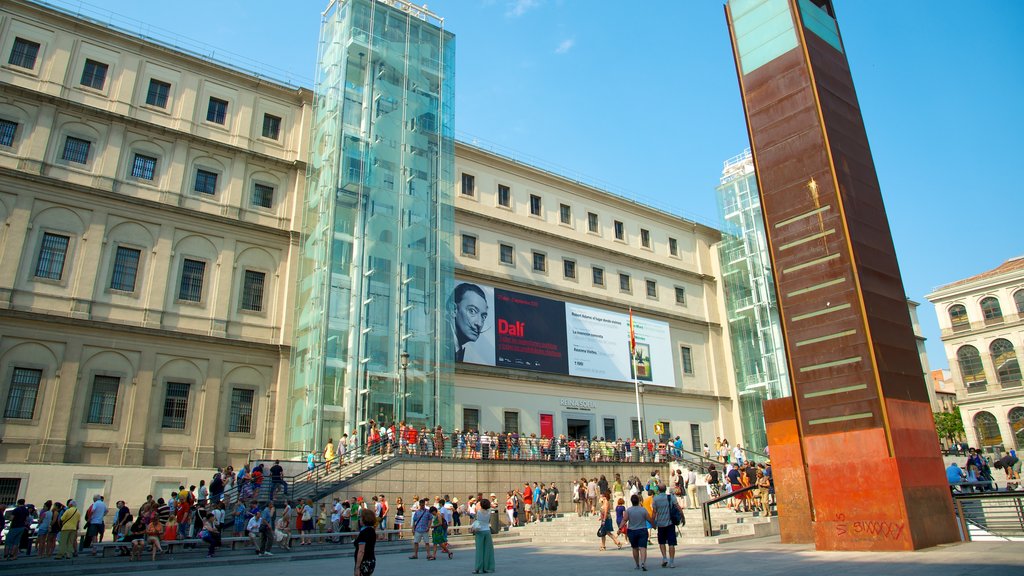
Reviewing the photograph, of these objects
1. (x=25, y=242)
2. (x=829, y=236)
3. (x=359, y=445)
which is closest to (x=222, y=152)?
(x=25, y=242)

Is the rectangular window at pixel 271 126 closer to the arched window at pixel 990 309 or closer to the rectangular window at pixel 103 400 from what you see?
the rectangular window at pixel 103 400

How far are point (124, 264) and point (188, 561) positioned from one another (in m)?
16.4

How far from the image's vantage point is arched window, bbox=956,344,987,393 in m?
55.2

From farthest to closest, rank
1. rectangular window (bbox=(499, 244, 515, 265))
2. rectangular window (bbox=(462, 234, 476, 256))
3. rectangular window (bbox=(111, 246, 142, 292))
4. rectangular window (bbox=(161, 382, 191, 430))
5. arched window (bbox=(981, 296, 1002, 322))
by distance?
arched window (bbox=(981, 296, 1002, 322)) → rectangular window (bbox=(499, 244, 515, 265)) → rectangular window (bbox=(462, 234, 476, 256)) → rectangular window (bbox=(111, 246, 142, 292)) → rectangular window (bbox=(161, 382, 191, 430))

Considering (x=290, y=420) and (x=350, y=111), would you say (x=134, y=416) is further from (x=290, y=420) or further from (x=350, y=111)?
(x=350, y=111)

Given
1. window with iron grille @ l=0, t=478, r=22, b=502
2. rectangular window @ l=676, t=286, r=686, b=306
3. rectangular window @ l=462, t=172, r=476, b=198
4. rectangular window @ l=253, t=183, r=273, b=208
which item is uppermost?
rectangular window @ l=462, t=172, r=476, b=198

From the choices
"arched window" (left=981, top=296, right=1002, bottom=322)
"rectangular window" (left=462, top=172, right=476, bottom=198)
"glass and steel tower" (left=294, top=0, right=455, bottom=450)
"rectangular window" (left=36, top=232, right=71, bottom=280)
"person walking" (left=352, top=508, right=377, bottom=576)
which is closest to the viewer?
"person walking" (left=352, top=508, right=377, bottom=576)

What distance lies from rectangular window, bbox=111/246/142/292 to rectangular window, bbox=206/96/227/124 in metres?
7.26

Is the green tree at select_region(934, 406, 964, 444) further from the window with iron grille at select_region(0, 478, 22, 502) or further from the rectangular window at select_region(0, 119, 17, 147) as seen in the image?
the rectangular window at select_region(0, 119, 17, 147)

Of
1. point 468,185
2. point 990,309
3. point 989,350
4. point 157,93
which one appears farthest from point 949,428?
point 157,93

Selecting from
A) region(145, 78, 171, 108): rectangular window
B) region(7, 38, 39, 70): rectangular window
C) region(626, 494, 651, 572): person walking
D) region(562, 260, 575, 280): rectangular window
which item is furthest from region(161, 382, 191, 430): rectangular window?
region(562, 260, 575, 280): rectangular window

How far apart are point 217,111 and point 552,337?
2018 cm

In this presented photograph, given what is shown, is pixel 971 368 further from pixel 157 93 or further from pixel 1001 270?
pixel 157 93

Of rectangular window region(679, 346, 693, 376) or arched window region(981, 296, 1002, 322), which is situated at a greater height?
arched window region(981, 296, 1002, 322)
